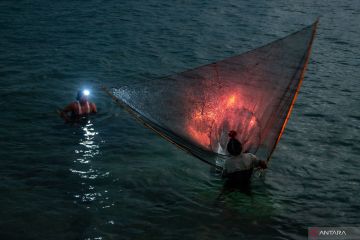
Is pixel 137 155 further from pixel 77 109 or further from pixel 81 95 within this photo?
pixel 81 95

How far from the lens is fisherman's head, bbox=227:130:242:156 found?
1560 centimetres

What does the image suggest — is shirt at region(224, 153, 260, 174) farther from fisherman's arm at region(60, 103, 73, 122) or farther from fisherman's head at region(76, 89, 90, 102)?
fisherman's arm at region(60, 103, 73, 122)

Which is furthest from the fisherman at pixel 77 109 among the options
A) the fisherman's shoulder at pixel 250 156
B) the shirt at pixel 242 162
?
the fisherman's shoulder at pixel 250 156

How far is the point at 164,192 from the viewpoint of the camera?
1709 centimetres

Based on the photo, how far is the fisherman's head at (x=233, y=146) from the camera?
15.6 metres

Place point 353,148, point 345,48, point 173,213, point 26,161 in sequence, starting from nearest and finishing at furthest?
point 173,213
point 26,161
point 353,148
point 345,48

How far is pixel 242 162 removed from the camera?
15.8m

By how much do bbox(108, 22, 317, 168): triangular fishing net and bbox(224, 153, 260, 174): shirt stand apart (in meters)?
1.15

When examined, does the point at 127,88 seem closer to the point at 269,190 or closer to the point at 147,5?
the point at 269,190

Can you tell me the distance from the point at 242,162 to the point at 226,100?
2.80 metres

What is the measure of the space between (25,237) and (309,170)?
12100 mm

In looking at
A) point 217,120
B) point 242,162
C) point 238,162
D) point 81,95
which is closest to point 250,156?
point 242,162

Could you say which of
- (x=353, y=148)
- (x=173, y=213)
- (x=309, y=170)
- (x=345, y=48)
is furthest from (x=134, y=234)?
(x=345, y=48)

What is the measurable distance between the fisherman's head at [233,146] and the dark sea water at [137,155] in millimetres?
2069
